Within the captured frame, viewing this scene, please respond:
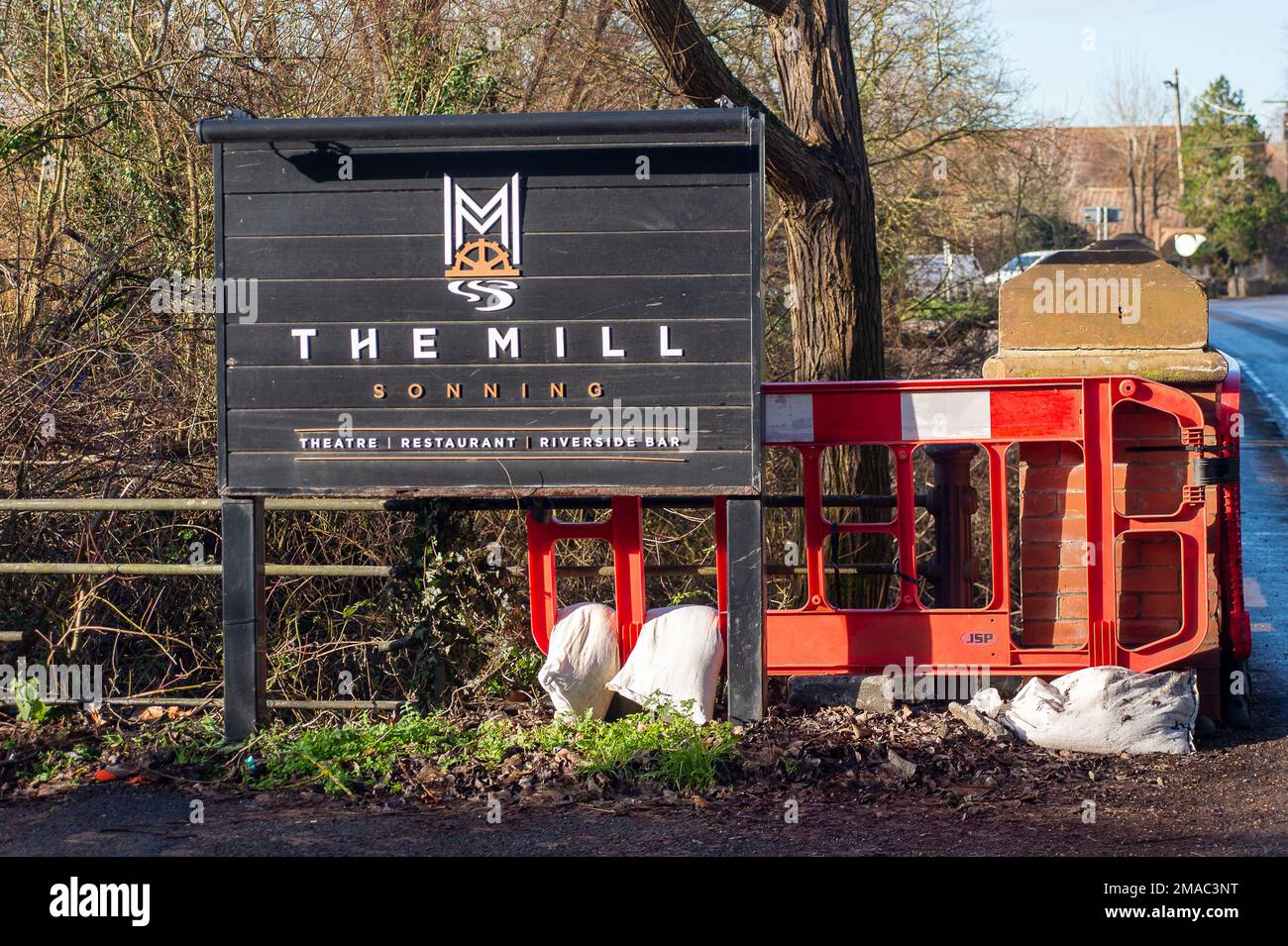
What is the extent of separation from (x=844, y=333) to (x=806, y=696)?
2.88m

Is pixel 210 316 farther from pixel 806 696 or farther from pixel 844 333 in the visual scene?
pixel 806 696

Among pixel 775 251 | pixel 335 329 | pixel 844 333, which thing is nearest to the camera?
pixel 335 329

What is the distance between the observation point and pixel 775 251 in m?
14.2

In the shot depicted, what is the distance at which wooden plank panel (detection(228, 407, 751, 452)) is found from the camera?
6.23 m

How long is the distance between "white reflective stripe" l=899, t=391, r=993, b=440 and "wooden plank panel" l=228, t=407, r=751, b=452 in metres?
0.96

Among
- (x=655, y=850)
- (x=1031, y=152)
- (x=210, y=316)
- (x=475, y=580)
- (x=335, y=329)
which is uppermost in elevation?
(x=1031, y=152)

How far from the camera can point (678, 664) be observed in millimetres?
6559

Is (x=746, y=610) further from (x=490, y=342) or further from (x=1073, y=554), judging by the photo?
(x=1073, y=554)

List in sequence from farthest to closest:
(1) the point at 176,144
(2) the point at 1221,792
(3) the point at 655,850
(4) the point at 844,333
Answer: (1) the point at 176,144
(4) the point at 844,333
(2) the point at 1221,792
(3) the point at 655,850

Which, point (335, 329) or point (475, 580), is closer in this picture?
point (335, 329)

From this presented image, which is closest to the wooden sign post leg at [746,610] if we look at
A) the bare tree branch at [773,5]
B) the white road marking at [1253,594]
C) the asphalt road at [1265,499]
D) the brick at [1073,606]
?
the brick at [1073,606]

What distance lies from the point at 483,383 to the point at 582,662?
1.52 m

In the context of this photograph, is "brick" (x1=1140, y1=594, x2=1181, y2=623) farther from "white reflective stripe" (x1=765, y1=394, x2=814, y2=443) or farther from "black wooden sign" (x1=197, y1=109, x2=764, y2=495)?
"black wooden sign" (x1=197, y1=109, x2=764, y2=495)

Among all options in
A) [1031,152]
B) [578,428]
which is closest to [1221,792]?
[578,428]
